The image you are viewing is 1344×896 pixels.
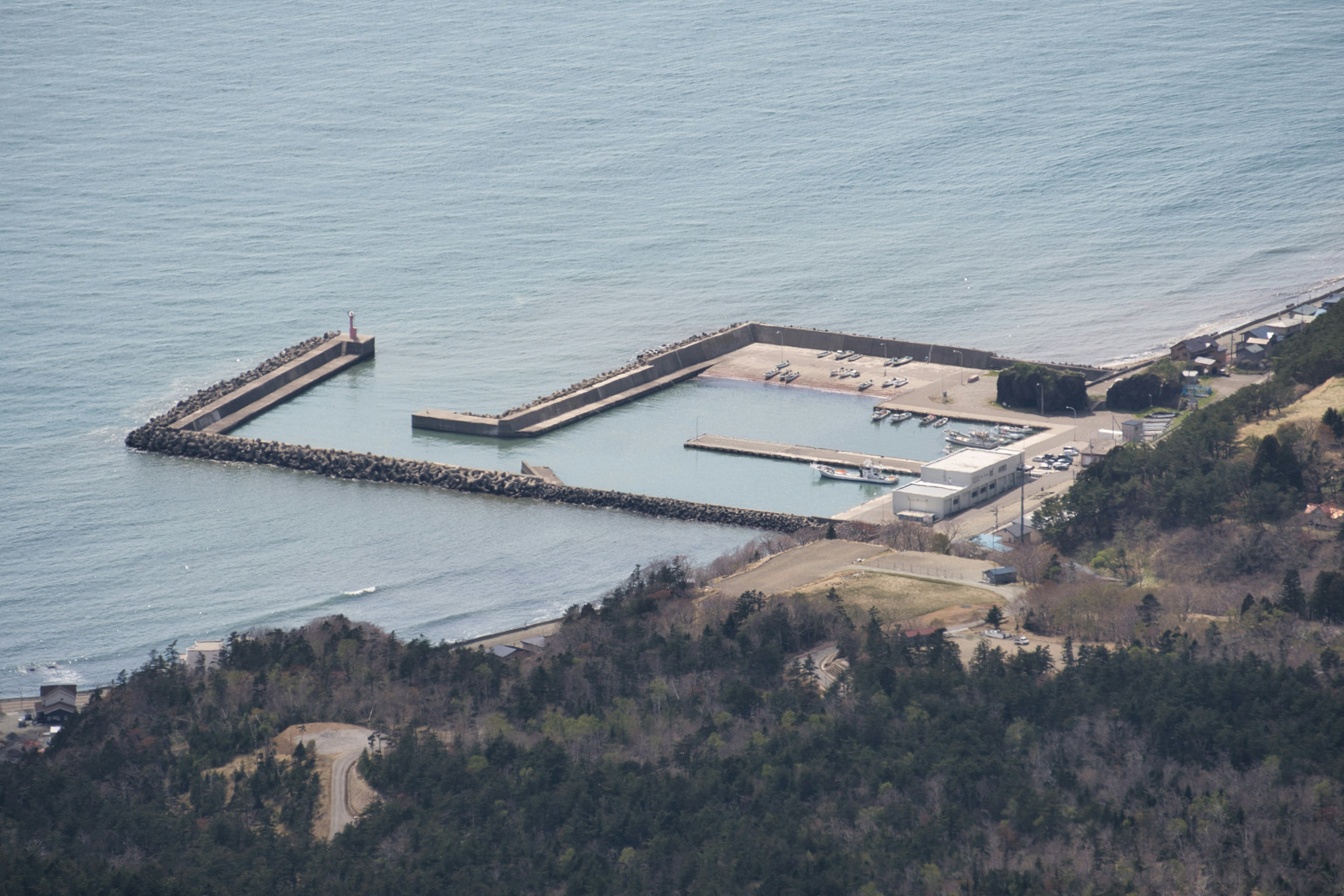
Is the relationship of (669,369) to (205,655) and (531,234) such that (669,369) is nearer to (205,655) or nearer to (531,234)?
(531,234)

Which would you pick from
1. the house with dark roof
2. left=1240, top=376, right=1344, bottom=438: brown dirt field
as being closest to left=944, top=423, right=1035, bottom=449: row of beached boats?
the house with dark roof

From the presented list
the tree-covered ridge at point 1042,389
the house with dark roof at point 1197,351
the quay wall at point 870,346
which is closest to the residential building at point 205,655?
the tree-covered ridge at point 1042,389

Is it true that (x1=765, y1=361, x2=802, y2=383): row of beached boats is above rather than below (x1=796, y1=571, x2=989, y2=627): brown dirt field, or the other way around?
above

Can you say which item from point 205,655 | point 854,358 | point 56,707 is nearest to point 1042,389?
point 854,358

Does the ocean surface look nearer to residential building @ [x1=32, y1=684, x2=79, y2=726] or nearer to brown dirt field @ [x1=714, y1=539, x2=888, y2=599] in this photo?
residential building @ [x1=32, y1=684, x2=79, y2=726]

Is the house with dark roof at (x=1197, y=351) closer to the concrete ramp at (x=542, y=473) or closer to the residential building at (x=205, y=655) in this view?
the concrete ramp at (x=542, y=473)

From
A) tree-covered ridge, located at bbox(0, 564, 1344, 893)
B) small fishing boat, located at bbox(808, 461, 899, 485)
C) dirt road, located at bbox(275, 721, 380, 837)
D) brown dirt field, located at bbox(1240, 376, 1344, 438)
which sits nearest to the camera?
tree-covered ridge, located at bbox(0, 564, 1344, 893)
